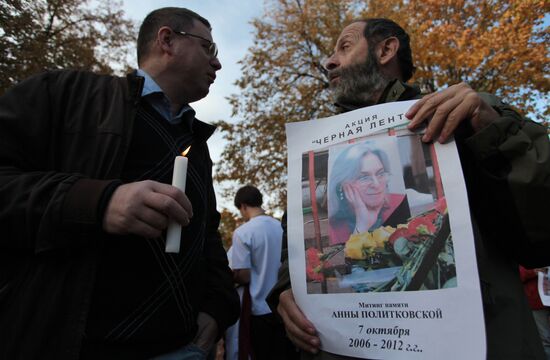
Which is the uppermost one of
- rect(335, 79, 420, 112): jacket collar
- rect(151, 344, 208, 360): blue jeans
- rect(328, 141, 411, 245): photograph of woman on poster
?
rect(335, 79, 420, 112): jacket collar

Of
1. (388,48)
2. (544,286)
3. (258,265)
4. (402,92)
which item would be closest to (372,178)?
(402,92)

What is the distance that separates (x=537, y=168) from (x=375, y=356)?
0.67m

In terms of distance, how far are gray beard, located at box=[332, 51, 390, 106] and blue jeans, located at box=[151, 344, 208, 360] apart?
1215mm

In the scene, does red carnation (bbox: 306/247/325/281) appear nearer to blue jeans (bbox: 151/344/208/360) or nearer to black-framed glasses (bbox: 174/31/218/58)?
blue jeans (bbox: 151/344/208/360)

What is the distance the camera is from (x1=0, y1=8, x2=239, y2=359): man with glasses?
3.45 feet

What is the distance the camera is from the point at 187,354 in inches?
55.3

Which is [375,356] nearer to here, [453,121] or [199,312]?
[453,121]

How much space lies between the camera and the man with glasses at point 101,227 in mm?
1053

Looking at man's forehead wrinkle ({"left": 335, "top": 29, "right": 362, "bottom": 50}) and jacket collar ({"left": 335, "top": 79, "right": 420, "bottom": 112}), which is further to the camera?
man's forehead wrinkle ({"left": 335, "top": 29, "right": 362, "bottom": 50})

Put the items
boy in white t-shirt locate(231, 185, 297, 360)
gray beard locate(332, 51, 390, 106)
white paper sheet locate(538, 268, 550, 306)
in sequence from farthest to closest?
boy in white t-shirt locate(231, 185, 297, 360)
white paper sheet locate(538, 268, 550, 306)
gray beard locate(332, 51, 390, 106)

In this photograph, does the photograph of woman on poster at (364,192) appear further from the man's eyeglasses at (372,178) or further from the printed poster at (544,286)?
the printed poster at (544,286)

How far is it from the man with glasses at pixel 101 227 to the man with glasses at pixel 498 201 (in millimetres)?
439

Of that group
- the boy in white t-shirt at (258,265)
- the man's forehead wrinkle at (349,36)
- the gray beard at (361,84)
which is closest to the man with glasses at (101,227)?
the gray beard at (361,84)

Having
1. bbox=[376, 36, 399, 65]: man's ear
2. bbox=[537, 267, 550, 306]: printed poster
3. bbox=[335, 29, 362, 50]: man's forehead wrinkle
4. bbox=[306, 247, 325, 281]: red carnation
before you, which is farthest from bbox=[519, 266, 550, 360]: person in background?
bbox=[306, 247, 325, 281]: red carnation
